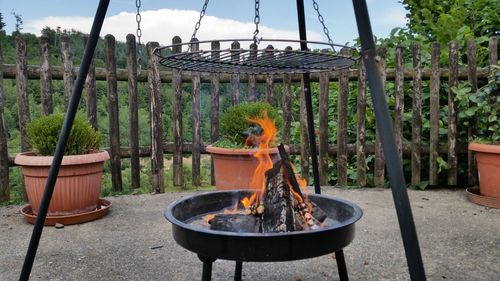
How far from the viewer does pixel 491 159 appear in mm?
3836

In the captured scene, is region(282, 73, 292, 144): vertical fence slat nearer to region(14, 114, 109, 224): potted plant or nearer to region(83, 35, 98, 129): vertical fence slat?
region(83, 35, 98, 129): vertical fence slat

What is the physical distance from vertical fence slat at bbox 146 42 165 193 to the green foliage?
9.38 ft

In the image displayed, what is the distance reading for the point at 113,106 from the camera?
14.3 feet

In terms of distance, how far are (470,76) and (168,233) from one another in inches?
128

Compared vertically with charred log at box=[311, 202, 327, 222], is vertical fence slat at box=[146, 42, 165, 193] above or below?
above

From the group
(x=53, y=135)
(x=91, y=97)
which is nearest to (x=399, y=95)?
(x=91, y=97)

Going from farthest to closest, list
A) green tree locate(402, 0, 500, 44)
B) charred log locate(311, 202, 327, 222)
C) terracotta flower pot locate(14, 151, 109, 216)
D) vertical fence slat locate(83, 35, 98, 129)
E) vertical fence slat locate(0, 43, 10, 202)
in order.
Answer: green tree locate(402, 0, 500, 44) → vertical fence slat locate(83, 35, 98, 129) → vertical fence slat locate(0, 43, 10, 202) → terracotta flower pot locate(14, 151, 109, 216) → charred log locate(311, 202, 327, 222)

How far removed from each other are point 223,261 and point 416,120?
2.89 m

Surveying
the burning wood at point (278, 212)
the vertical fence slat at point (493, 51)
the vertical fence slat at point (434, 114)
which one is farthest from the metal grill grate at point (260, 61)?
the vertical fence slat at point (493, 51)

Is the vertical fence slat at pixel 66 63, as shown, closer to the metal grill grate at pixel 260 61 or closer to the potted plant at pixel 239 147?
the potted plant at pixel 239 147

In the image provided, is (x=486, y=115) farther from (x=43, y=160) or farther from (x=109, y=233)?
(x=43, y=160)

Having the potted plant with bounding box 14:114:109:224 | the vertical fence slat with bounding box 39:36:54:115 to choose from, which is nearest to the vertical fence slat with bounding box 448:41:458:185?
the potted plant with bounding box 14:114:109:224

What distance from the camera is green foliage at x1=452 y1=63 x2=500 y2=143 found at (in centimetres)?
386

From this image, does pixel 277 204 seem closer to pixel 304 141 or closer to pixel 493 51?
pixel 304 141
